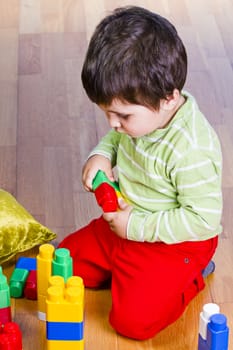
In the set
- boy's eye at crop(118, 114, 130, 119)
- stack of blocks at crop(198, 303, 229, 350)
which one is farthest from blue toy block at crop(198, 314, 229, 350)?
boy's eye at crop(118, 114, 130, 119)

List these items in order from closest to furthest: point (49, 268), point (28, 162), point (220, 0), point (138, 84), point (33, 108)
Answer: point (138, 84)
point (49, 268)
point (28, 162)
point (33, 108)
point (220, 0)

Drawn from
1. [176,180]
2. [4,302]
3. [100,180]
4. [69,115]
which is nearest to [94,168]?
[100,180]

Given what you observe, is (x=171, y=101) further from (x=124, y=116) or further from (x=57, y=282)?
(x=57, y=282)

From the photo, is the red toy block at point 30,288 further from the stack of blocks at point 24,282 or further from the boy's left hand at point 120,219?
the boy's left hand at point 120,219

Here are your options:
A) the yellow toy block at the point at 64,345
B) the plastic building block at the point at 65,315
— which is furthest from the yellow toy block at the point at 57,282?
the yellow toy block at the point at 64,345

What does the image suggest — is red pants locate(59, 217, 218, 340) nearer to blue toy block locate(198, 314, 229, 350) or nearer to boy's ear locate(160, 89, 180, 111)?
blue toy block locate(198, 314, 229, 350)

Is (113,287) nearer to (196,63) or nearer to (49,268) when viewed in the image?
(49,268)

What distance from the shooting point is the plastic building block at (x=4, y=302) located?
1.27 meters

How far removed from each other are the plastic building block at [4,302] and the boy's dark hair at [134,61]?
325 millimetres

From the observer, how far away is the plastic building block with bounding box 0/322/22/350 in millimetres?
1229

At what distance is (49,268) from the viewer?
51.4 inches

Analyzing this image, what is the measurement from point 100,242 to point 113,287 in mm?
105

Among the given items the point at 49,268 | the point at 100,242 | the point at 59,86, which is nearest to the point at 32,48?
the point at 59,86

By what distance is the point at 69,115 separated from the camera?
195 centimetres
